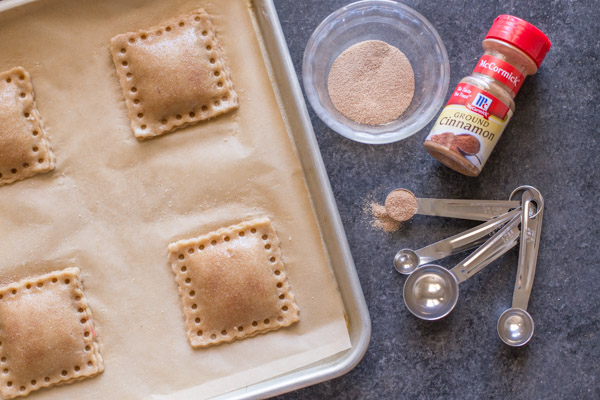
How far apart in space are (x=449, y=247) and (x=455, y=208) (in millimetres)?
95

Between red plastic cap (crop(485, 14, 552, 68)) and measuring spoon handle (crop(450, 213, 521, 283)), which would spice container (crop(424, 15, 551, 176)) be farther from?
measuring spoon handle (crop(450, 213, 521, 283))

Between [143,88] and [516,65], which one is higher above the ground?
[143,88]

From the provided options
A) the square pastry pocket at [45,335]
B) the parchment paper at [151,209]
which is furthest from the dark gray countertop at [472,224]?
the square pastry pocket at [45,335]

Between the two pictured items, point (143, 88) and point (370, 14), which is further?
point (370, 14)

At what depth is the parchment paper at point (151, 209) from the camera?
125cm

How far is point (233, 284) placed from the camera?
4.01ft

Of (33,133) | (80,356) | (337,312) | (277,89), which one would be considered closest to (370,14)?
(277,89)

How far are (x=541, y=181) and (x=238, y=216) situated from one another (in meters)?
0.74

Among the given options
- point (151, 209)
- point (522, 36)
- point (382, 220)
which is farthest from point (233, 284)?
point (522, 36)

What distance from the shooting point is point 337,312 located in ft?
4.11

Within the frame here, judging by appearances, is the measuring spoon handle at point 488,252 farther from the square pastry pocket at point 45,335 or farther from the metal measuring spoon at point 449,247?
the square pastry pocket at point 45,335

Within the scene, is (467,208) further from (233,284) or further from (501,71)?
(233,284)

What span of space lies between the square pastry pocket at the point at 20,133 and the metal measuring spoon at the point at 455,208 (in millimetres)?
816

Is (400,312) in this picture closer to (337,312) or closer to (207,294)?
(337,312)
